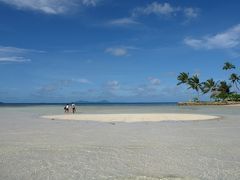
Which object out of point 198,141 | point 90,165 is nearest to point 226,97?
point 198,141

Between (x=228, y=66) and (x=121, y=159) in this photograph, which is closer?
(x=121, y=159)

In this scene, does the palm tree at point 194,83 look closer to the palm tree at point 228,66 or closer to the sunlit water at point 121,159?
the palm tree at point 228,66

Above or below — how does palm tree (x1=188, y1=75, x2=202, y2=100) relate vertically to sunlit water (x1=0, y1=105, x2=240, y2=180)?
above

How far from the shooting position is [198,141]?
15.4 metres

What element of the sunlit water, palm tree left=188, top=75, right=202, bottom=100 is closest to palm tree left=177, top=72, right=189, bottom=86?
palm tree left=188, top=75, right=202, bottom=100

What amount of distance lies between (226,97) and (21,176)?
104m

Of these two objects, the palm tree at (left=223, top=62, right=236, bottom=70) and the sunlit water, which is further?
the palm tree at (left=223, top=62, right=236, bottom=70)

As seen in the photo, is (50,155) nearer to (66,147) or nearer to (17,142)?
(66,147)

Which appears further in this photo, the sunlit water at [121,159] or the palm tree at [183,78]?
the palm tree at [183,78]

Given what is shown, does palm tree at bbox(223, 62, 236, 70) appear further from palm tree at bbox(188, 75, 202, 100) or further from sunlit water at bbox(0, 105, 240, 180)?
sunlit water at bbox(0, 105, 240, 180)

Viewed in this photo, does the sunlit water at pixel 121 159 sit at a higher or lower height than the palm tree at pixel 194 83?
lower

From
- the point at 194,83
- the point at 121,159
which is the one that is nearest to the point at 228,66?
the point at 194,83

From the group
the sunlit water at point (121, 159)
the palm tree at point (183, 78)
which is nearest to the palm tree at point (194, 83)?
the palm tree at point (183, 78)

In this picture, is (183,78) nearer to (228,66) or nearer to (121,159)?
(228,66)
